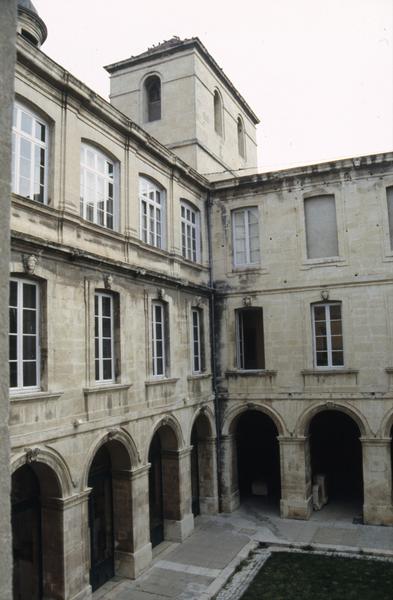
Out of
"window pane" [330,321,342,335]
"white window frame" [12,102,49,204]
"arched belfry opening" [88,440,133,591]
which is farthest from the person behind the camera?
"window pane" [330,321,342,335]

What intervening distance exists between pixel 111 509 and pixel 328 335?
8619mm

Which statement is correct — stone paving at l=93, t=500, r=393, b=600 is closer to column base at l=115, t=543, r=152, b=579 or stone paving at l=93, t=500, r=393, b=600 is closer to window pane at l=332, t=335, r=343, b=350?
column base at l=115, t=543, r=152, b=579

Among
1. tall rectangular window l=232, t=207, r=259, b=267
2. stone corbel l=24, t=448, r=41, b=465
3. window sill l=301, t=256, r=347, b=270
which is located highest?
tall rectangular window l=232, t=207, r=259, b=267

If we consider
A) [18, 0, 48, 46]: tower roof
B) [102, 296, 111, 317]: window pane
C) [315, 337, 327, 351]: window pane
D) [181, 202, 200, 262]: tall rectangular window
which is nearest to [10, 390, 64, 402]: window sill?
[102, 296, 111, 317]: window pane

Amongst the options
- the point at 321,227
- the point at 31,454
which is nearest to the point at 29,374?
the point at 31,454

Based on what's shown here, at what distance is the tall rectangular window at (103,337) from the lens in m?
12.5

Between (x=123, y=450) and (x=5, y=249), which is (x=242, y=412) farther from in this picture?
(x=5, y=249)

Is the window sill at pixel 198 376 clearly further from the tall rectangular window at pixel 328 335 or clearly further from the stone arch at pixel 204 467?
the tall rectangular window at pixel 328 335

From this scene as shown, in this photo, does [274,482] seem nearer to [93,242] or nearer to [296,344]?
[296,344]

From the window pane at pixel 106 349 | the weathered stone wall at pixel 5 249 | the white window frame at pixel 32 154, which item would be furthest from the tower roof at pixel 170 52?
the weathered stone wall at pixel 5 249

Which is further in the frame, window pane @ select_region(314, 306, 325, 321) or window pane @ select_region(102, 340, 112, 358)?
window pane @ select_region(314, 306, 325, 321)

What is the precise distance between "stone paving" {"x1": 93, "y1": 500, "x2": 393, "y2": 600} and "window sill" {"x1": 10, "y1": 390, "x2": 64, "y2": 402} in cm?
503

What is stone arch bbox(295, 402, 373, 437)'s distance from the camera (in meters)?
16.5

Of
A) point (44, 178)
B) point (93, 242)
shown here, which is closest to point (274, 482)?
point (93, 242)
